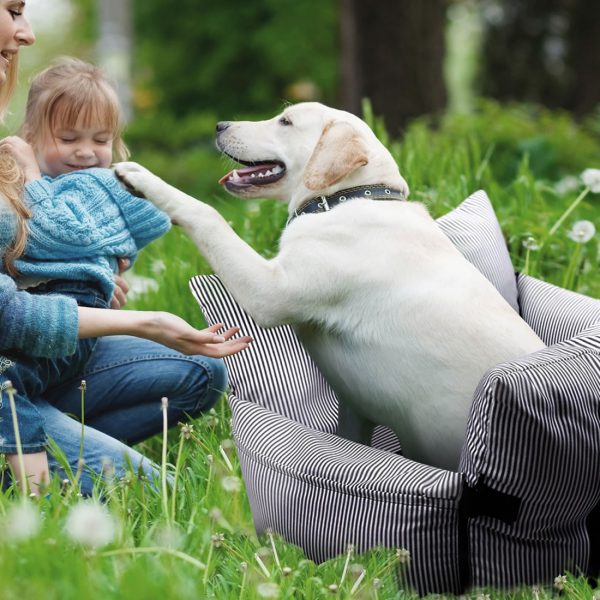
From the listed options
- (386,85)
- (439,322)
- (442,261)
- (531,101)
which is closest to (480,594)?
(439,322)

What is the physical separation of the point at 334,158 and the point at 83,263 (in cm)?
77

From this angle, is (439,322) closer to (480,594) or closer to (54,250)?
(480,594)

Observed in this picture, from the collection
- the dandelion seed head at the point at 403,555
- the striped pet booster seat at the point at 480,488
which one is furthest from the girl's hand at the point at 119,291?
the dandelion seed head at the point at 403,555

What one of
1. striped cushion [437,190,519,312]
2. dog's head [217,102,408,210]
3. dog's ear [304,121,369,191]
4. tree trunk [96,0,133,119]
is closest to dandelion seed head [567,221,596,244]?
striped cushion [437,190,519,312]

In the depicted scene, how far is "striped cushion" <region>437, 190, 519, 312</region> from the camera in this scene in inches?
134

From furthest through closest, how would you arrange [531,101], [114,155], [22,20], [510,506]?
[531,101] < [114,155] < [22,20] < [510,506]

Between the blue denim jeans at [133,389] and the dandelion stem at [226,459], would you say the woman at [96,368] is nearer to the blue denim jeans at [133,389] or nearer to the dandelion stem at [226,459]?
the blue denim jeans at [133,389]

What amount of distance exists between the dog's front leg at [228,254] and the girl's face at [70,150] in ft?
0.65

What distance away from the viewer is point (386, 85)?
28.6ft

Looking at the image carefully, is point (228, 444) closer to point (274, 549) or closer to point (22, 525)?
point (274, 549)

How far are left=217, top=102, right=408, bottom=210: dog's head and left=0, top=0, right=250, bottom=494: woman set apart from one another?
1.69ft

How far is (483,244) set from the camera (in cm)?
345

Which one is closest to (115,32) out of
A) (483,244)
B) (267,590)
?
(483,244)

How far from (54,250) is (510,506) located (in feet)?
4.62
